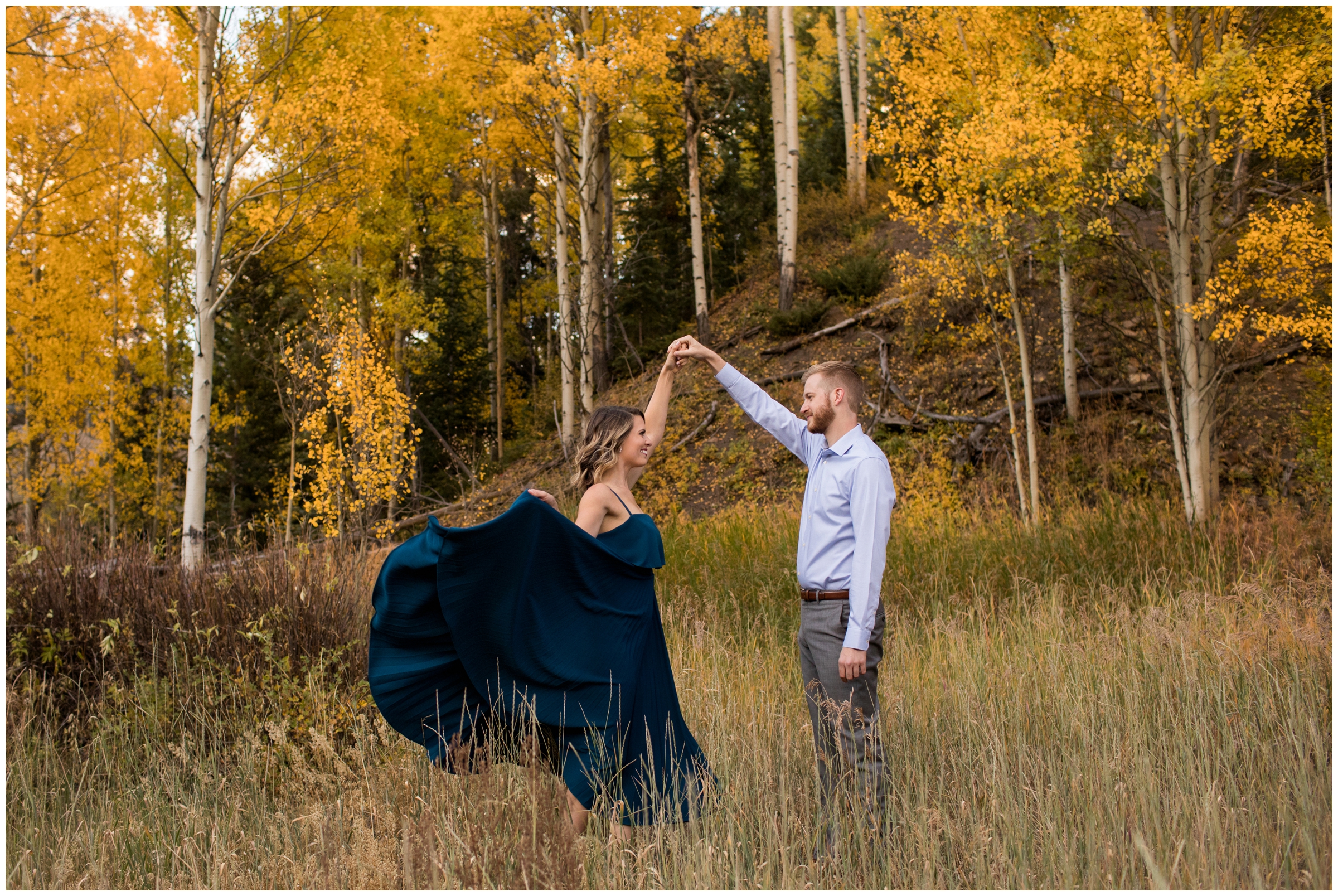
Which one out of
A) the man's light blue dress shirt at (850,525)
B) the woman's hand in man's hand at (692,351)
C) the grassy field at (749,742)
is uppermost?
the woman's hand in man's hand at (692,351)

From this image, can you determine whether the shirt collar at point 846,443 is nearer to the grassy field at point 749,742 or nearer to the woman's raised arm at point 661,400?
the woman's raised arm at point 661,400

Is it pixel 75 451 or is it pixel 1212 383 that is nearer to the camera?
pixel 1212 383

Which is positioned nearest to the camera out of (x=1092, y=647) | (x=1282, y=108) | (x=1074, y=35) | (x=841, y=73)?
(x=1092, y=647)

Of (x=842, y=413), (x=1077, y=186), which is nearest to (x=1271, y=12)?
(x=1077, y=186)

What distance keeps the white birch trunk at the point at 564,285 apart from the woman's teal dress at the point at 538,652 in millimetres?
9138

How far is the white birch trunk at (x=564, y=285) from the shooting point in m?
12.1

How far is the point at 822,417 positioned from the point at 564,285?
9.88m

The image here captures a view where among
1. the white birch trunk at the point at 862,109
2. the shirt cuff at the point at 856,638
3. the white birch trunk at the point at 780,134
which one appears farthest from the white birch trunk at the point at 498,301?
the shirt cuff at the point at 856,638

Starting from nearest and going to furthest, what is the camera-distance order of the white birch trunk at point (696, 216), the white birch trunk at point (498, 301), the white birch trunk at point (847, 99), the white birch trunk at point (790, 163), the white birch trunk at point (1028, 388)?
the white birch trunk at point (1028, 388) < the white birch trunk at point (790, 163) < the white birch trunk at point (696, 216) < the white birch trunk at point (847, 99) < the white birch trunk at point (498, 301)

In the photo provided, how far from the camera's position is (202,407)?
26.3 feet

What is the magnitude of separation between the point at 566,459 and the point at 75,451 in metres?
8.75

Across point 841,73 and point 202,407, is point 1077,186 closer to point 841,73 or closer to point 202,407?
point 202,407

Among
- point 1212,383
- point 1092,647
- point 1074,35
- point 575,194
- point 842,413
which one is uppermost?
point 575,194

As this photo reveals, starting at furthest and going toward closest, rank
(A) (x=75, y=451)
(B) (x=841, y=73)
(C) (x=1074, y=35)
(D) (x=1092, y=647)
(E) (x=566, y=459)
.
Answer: (B) (x=841, y=73) → (A) (x=75, y=451) → (E) (x=566, y=459) → (C) (x=1074, y=35) → (D) (x=1092, y=647)
